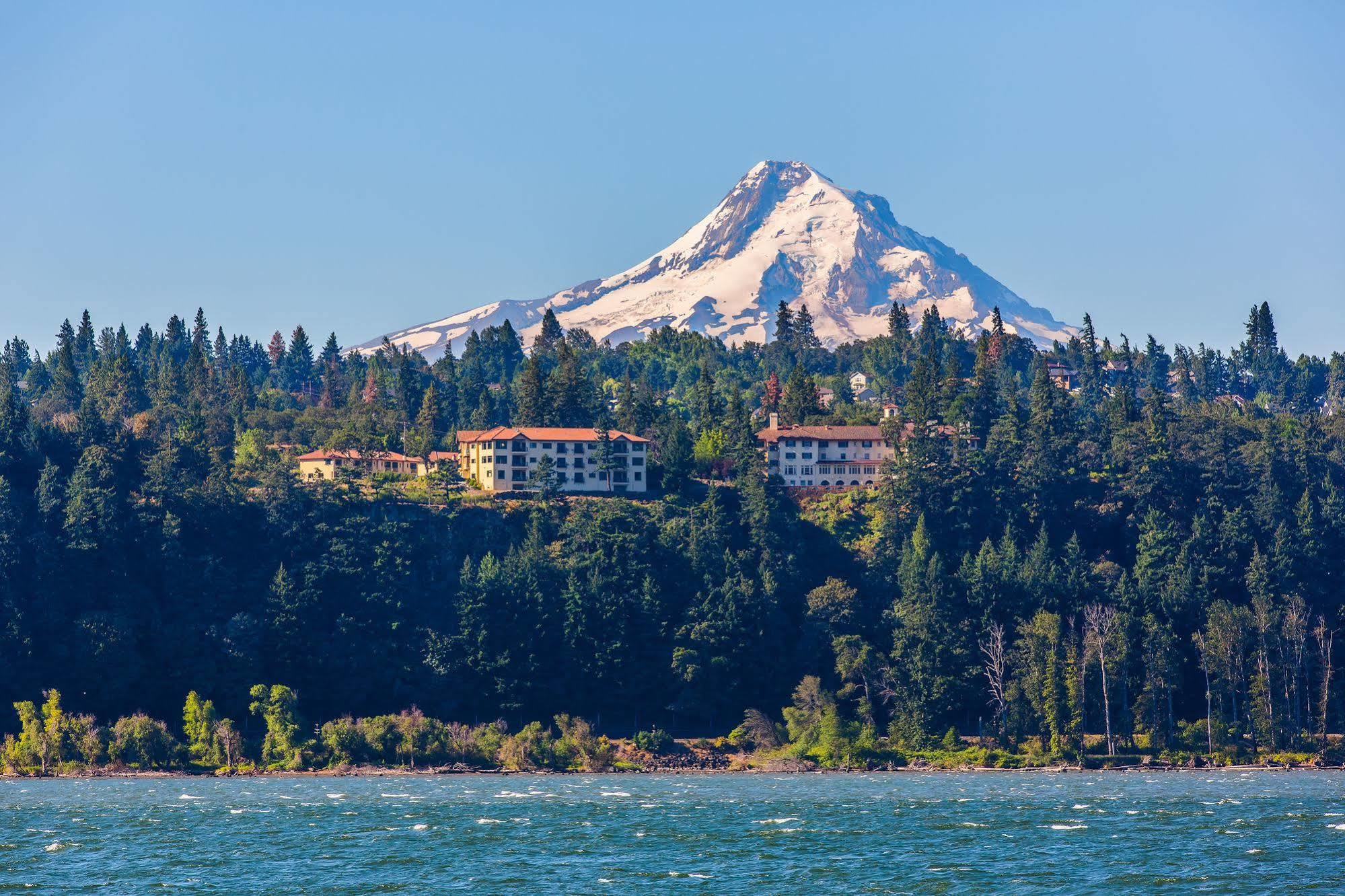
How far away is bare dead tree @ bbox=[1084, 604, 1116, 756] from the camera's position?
12394cm

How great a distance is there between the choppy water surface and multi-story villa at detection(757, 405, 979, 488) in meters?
72.3

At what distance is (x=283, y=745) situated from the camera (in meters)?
119

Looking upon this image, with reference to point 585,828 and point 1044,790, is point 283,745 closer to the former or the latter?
point 585,828

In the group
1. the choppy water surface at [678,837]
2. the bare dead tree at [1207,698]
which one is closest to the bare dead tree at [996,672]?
the bare dead tree at [1207,698]

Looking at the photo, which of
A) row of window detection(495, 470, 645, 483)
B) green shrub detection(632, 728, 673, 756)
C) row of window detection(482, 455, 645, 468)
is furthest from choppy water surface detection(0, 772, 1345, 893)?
row of window detection(482, 455, 645, 468)

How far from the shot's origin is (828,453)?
18025 centimetres

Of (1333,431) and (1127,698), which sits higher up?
(1333,431)

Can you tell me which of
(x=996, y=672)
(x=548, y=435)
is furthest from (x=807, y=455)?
(x=996, y=672)

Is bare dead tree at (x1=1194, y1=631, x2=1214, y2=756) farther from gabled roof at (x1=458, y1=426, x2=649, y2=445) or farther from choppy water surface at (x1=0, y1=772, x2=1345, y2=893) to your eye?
gabled roof at (x1=458, y1=426, x2=649, y2=445)

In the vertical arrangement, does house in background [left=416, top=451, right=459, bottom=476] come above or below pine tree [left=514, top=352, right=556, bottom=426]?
below

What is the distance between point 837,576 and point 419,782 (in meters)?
54.3

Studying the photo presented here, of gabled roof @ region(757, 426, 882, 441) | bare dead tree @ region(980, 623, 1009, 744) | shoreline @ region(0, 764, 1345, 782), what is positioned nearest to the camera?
shoreline @ region(0, 764, 1345, 782)

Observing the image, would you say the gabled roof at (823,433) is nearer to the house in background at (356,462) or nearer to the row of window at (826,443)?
the row of window at (826,443)

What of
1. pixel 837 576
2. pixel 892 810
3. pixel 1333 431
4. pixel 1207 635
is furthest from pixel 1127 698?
pixel 1333 431
